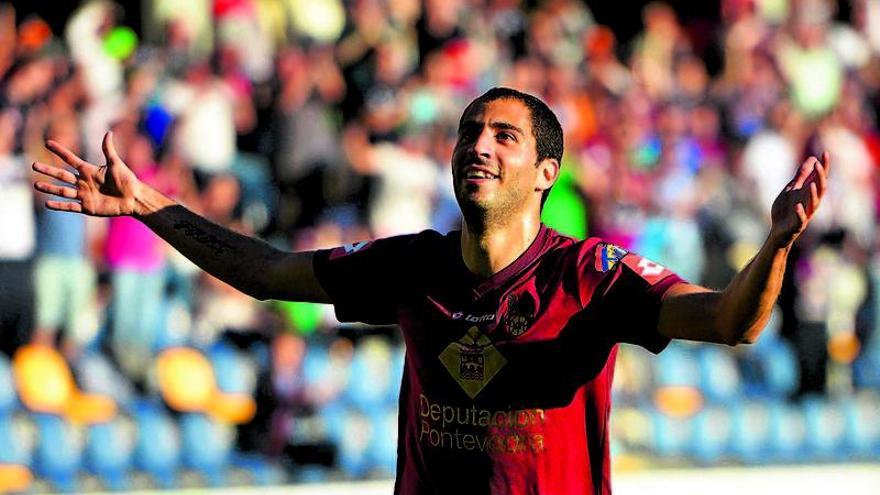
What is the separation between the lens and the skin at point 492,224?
462 centimetres

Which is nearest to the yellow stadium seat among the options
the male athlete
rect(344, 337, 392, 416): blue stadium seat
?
rect(344, 337, 392, 416): blue stadium seat

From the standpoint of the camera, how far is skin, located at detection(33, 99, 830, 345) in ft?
15.2

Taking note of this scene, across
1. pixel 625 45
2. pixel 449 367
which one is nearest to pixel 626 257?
pixel 449 367

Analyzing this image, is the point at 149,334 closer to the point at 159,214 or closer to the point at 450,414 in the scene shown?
the point at 159,214

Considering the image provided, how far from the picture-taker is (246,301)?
12172 mm

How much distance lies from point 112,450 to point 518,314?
22.3 ft

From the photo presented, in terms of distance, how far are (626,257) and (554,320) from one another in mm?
307

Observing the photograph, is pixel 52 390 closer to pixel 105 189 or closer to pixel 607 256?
pixel 105 189

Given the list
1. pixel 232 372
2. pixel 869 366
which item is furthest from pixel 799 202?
pixel 869 366

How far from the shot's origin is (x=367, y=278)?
18.4 feet

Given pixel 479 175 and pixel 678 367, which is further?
pixel 678 367

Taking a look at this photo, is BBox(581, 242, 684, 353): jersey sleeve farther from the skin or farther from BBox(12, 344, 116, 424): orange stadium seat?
A: BBox(12, 344, 116, 424): orange stadium seat

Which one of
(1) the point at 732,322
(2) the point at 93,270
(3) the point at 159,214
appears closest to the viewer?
(1) the point at 732,322

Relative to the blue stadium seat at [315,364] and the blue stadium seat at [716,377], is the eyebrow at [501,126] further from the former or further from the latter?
the blue stadium seat at [716,377]
